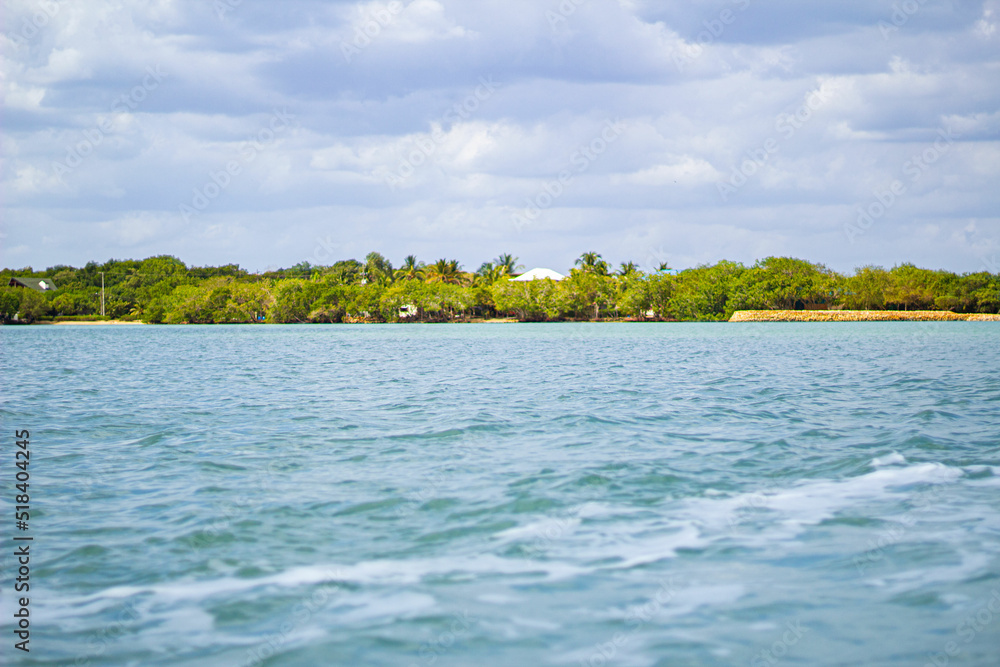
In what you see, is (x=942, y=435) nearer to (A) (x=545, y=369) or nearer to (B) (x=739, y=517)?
(B) (x=739, y=517)

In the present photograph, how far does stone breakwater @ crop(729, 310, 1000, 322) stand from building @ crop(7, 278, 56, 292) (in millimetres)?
101790

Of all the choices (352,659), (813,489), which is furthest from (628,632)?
(813,489)

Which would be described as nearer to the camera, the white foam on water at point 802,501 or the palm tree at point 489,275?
the white foam on water at point 802,501

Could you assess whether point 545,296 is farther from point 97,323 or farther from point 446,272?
point 97,323


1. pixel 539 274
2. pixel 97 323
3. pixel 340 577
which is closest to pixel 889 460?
pixel 340 577

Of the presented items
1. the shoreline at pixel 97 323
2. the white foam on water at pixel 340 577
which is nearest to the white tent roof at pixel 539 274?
the shoreline at pixel 97 323

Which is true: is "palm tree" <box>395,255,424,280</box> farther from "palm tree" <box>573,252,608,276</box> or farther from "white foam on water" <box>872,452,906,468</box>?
"white foam on water" <box>872,452,906,468</box>

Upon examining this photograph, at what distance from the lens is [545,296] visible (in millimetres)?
99938

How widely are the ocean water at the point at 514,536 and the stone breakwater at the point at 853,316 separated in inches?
3416

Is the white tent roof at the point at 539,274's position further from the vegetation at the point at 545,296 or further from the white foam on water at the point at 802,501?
the white foam on water at the point at 802,501

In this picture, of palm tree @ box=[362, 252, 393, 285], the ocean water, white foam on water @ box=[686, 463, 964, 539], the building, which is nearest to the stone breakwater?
palm tree @ box=[362, 252, 393, 285]

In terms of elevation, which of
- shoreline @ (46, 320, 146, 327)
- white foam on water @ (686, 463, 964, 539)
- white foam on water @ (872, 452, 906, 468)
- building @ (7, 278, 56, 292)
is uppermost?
building @ (7, 278, 56, 292)

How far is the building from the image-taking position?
396 feet

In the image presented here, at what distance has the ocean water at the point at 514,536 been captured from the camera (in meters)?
4.82
